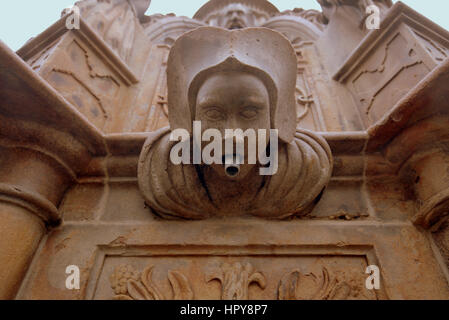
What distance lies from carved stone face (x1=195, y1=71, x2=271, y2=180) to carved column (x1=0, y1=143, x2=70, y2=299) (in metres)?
0.77

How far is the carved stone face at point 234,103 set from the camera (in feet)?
3.46

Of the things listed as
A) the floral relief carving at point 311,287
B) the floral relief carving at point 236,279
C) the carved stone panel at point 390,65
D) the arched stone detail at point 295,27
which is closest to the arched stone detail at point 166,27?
the arched stone detail at point 295,27

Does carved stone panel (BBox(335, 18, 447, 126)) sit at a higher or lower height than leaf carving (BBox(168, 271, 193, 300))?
higher

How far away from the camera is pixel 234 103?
1063 mm

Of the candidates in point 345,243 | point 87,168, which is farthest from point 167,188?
point 345,243

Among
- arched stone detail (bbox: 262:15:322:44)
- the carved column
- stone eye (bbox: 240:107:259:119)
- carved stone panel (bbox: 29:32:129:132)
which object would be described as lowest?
the carved column

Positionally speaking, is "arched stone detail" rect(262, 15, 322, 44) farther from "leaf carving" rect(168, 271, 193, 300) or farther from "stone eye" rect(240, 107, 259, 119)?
"leaf carving" rect(168, 271, 193, 300)

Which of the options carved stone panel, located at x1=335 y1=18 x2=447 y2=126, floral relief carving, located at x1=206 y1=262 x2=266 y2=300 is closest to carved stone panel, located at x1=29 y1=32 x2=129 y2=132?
floral relief carving, located at x1=206 y1=262 x2=266 y2=300

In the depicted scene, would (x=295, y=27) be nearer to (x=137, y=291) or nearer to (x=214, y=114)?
(x=214, y=114)

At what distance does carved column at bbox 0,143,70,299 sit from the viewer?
3.58 feet

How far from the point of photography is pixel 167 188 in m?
1.25

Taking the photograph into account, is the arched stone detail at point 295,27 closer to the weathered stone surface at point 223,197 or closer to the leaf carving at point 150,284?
the weathered stone surface at point 223,197

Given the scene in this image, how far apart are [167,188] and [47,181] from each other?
1.81 feet

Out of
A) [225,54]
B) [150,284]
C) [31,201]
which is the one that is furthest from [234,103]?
[31,201]
